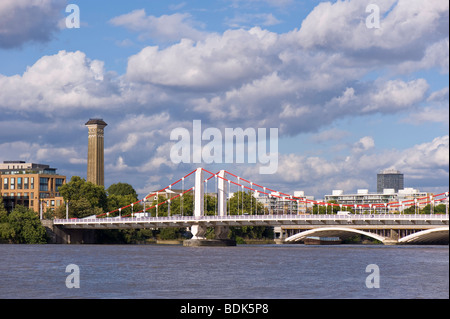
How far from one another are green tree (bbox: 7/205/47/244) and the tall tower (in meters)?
71.1

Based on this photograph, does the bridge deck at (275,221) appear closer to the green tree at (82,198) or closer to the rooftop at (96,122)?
the green tree at (82,198)

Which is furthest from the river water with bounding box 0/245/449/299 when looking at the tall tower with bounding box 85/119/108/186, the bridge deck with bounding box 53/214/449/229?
the tall tower with bounding box 85/119/108/186

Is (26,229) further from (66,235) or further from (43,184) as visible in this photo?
(43,184)

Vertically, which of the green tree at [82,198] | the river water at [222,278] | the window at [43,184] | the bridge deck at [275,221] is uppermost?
the window at [43,184]

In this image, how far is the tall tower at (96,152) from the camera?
182 meters

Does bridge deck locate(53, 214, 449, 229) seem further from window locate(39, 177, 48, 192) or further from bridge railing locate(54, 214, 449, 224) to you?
window locate(39, 177, 48, 192)

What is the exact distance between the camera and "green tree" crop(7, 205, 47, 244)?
10725cm

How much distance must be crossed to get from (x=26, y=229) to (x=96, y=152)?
77700 mm

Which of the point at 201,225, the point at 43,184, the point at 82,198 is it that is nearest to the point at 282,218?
the point at 201,225

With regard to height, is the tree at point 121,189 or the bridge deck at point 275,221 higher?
the tree at point 121,189

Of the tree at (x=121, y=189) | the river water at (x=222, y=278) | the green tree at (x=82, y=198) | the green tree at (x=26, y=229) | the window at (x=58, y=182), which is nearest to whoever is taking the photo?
the river water at (x=222, y=278)

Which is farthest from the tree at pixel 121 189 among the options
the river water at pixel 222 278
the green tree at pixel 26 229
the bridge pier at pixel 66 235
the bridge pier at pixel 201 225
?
the river water at pixel 222 278

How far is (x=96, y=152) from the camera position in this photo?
604ft

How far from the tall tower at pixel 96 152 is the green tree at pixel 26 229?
7112cm
